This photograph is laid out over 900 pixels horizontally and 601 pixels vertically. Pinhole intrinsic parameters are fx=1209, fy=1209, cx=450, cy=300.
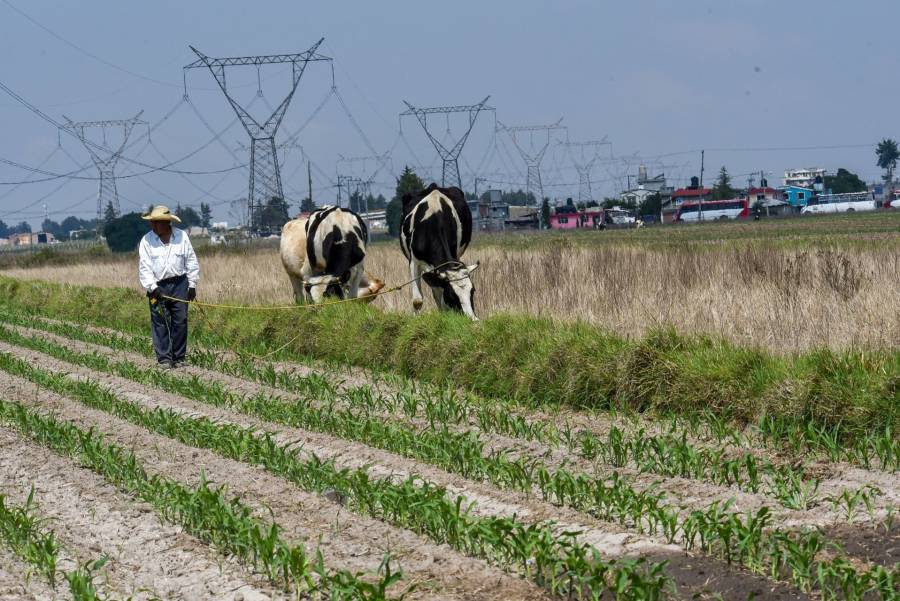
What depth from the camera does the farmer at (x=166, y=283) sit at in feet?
45.0

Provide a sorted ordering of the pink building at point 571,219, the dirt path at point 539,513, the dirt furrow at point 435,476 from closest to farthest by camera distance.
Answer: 1. the dirt path at point 539,513
2. the dirt furrow at point 435,476
3. the pink building at point 571,219

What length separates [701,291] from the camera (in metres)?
15.3

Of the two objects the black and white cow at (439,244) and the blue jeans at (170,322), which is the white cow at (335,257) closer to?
the black and white cow at (439,244)

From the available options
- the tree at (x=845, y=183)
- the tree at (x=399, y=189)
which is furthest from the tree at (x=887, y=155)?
the tree at (x=399, y=189)

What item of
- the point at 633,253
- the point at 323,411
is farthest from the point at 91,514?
the point at 633,253

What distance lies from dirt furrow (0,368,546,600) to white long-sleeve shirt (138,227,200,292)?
4544 mm

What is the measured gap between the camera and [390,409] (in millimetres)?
9820

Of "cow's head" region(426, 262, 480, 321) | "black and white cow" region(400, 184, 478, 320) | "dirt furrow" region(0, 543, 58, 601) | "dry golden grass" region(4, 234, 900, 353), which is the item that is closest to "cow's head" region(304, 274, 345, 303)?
"dry golden grass" region(4, 234, 900, 353)

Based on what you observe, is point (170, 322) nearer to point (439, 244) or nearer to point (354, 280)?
point (439, 244)

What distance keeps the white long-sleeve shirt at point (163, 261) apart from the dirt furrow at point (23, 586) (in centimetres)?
783

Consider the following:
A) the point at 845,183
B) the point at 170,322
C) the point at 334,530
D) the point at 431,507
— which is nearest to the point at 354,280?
the point at 170,322

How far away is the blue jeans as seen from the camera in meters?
13.7

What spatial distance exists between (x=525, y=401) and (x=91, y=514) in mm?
4344

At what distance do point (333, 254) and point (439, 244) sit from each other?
7.30 ft
